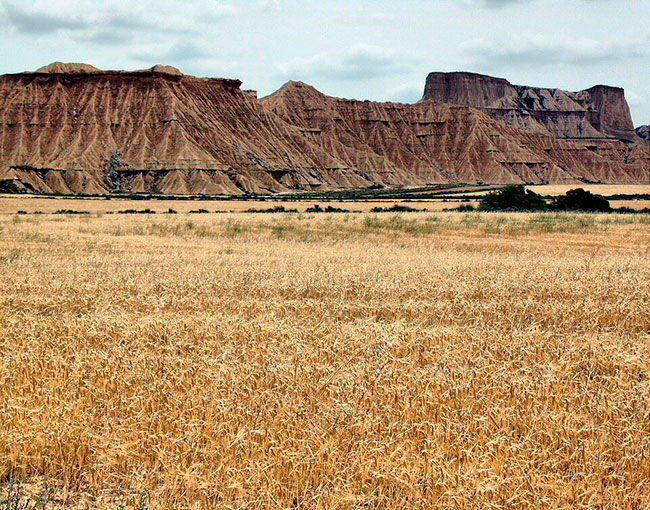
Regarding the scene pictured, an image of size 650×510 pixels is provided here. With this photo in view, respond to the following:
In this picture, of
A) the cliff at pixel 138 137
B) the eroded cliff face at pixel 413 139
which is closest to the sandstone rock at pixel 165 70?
the cliff at pixel 138 137

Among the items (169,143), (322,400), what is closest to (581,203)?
(322,400)

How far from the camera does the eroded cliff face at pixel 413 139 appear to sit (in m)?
175

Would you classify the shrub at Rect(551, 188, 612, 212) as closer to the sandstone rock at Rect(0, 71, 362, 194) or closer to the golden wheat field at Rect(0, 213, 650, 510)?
the golden wheat field at Rect(0, 213, 650, 510)

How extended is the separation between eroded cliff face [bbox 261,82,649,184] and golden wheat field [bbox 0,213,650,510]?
158688 mm

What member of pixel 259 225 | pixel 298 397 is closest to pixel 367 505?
pixel 298 397

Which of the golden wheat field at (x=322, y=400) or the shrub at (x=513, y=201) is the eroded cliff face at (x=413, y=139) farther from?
the golden wheat field at (x=322, y=400)

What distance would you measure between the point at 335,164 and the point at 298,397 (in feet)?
496

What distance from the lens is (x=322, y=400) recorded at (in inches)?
238

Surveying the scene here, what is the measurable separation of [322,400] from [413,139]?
7374 inches

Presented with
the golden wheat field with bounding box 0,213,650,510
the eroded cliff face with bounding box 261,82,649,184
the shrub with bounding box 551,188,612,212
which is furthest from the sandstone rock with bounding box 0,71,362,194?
the golden wheat field with bounding box 0,213,650,510

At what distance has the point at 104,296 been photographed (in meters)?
11.4

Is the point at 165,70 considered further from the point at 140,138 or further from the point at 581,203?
the point at 581,203

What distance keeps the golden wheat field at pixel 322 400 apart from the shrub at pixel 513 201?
53.4 m

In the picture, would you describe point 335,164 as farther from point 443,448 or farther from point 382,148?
point 443,448
